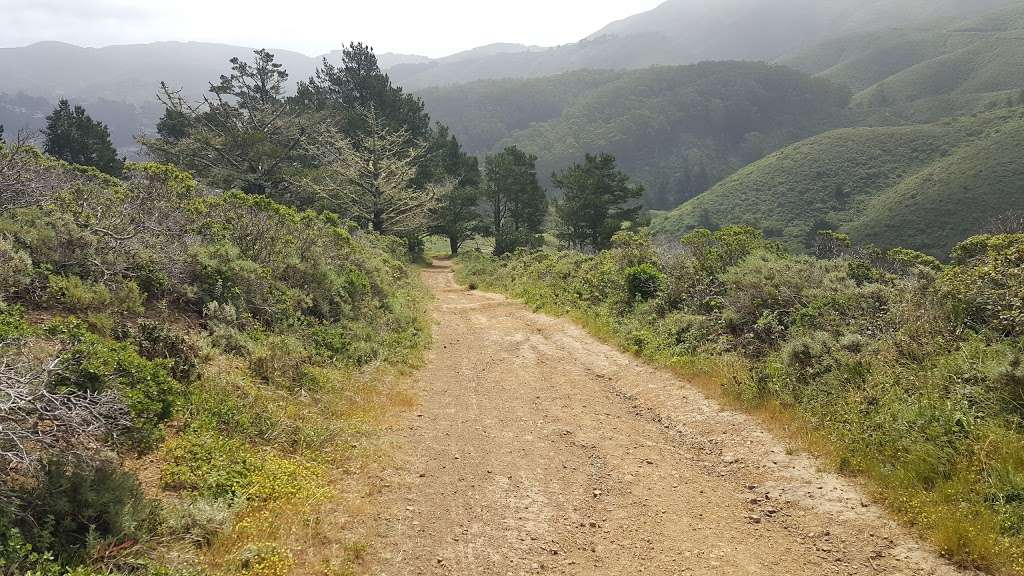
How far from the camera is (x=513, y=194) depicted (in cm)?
4375

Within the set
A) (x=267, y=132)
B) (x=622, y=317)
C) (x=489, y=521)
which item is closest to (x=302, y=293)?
(x=489, y=521)

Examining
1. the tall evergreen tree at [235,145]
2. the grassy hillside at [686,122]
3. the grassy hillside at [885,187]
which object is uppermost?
the grassy hillside at [686,122]

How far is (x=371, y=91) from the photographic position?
40.0 m

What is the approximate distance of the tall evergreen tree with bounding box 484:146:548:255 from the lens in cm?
4309

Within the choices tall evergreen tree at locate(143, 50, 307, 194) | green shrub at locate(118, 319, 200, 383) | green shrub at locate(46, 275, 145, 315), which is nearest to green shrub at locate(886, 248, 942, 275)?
green shrub at locate(118, 319, 200, 383)

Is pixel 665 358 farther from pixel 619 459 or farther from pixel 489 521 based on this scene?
pixel 489 521

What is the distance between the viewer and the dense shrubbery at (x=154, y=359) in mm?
3199

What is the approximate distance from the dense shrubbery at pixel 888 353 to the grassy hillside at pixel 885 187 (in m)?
45.1

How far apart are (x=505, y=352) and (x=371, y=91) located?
113ft

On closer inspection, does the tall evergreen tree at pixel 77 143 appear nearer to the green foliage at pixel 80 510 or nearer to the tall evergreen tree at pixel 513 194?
the tall evergreen tree at pixel 513 194

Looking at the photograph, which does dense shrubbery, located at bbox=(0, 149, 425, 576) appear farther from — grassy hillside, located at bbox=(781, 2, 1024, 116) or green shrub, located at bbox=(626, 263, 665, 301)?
grassy hillside, located at bbox=(781, 2, 1024, 116)

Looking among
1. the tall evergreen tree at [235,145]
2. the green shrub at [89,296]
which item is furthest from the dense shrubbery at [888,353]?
the tall evergreen tree at [235,145]

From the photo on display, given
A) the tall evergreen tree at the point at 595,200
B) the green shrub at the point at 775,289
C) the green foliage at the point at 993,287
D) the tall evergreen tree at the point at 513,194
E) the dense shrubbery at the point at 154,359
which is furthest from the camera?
the tall evergreen tree at the point at 513,194

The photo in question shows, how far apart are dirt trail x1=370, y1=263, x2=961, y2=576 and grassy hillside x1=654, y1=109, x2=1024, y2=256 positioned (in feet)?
163
